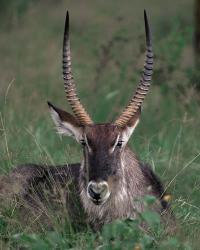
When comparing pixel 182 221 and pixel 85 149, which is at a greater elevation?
pixel 85 149

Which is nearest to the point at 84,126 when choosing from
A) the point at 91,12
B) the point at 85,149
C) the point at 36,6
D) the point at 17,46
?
the point at 85,149

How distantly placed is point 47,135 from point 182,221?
11.0 feet

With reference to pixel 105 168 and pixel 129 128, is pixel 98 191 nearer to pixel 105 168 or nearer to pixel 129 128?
pixel 105 168

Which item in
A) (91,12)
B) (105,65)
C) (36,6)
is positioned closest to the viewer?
(105,65)

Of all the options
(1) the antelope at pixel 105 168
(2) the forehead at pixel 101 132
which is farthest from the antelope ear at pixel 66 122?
(2) the forehead at pixel 101 132

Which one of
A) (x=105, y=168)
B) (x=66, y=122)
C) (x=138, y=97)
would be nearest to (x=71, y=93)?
(x=66, y=122)

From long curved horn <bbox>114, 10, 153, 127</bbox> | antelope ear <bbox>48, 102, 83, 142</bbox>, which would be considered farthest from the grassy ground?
long curved horn <bbox>114, 10, 153, 127</bbox>

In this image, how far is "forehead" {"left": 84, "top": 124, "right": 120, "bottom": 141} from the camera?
7629 mm

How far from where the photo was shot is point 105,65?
13.7 m

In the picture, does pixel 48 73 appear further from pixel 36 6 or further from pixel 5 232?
pixel 5 232

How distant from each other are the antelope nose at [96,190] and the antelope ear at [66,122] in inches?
29.0

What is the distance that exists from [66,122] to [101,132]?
44 centimetres

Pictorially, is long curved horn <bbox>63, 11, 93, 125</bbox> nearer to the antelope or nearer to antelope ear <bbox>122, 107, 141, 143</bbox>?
the antelope

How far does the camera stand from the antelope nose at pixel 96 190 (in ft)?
23.7
